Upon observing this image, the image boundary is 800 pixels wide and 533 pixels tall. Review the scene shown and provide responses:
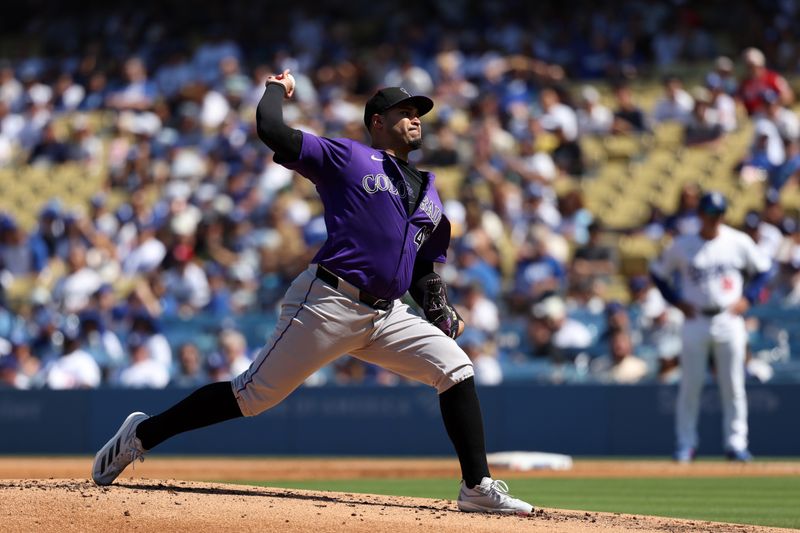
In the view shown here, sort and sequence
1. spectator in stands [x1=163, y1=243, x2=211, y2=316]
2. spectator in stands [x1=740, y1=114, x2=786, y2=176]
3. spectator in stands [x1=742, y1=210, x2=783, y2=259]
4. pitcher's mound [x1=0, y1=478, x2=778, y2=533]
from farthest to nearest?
spectator in stands [x1=163, y1=243, x2=211, y2=316]
spectator in stands [x1=740, y1=114, x2=786, y2=176]
spectator in stands [x1=742, y1=210, x2=783, y2=259]
pitcher's mound [x1=0, y1=478, x2=778, y2=533]

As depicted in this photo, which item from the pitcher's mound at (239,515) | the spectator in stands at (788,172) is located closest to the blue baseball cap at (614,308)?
the spectator in stands at (788,172)

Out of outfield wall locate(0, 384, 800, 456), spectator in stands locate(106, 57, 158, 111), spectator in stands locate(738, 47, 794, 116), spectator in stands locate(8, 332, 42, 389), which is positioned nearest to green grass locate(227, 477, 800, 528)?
outfield wall locate(0, 384, 800, 456)

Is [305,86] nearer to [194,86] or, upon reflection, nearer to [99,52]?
[194,86]

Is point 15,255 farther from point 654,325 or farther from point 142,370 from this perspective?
point 654,325

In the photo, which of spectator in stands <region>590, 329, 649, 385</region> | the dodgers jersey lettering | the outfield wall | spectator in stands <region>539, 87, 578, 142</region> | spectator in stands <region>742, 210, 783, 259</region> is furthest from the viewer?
spectator in stands <region>539, 87, 578, 142</region>

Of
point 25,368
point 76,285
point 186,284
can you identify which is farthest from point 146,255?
point 25,368

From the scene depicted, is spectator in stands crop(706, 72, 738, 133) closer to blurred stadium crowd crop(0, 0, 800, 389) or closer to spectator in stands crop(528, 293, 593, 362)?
blurred stadium crowd crop(0, 0, 800, 389)

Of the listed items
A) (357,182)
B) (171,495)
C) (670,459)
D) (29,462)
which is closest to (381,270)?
(357,182)
